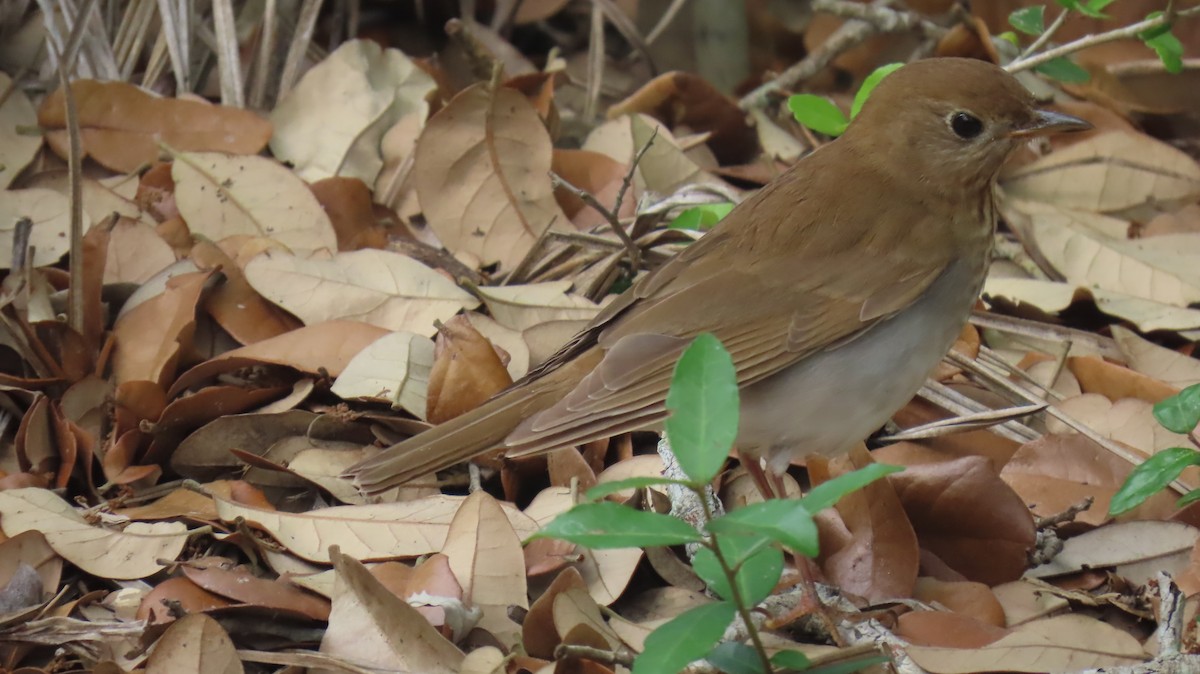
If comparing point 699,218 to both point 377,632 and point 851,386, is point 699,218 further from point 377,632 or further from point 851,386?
point 377,632

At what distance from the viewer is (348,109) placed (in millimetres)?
5113

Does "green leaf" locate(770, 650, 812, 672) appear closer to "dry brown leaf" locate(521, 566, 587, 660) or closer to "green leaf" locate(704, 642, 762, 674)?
"green leaf" locate(704, 642, 762, 674)

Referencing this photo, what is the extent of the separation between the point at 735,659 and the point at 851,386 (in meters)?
1.09

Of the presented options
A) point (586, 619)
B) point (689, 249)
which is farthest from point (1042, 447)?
point (586, 619)

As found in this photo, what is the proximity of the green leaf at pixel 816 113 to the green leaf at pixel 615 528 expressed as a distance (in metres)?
2.39

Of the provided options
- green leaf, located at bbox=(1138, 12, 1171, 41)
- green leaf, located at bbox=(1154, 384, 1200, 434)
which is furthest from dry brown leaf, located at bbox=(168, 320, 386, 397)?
green leaf, located at bbox=(1138, 12, 1171, 41)

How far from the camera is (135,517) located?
3510 millimetres

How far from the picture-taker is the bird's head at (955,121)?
372cm

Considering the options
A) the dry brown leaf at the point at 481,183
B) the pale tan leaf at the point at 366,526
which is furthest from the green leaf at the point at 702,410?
the dry brown leaf at the point at 481,183

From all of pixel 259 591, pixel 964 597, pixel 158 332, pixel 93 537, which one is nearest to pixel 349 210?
pixel 158 332

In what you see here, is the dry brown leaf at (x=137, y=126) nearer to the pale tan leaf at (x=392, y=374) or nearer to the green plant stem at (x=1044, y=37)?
the pale tan leaf at (x=392, y=374)

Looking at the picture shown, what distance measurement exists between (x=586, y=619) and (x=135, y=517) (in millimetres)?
1247

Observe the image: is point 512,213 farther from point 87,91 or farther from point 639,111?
point 87,91

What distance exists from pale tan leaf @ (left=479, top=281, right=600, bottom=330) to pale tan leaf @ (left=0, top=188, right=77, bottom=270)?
131cm
